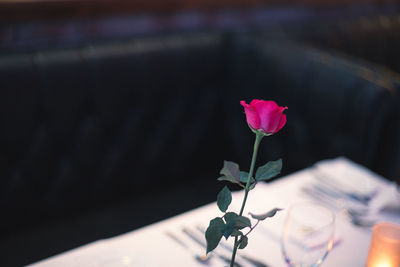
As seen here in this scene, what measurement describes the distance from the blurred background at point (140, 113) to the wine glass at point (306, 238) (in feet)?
2.87

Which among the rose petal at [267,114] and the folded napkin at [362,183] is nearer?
the rose petal at [267,114]

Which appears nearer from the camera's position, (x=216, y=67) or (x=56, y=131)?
(x=56, y=131)

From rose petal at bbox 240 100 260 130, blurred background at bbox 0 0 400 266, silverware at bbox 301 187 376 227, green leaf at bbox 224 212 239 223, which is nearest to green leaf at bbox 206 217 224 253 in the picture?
green leaf at bbox 224 212 239 223

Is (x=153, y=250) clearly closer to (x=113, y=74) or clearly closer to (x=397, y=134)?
(x=113, y=74)

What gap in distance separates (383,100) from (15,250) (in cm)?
134

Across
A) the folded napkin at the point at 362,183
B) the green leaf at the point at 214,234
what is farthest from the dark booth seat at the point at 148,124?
the green leaf at the point at 214,234

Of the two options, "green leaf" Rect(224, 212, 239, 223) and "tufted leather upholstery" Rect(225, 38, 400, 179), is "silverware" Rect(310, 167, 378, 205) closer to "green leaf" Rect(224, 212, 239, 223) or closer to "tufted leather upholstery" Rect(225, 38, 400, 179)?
"tufted leather upholstery" Rect(225, 38, 400, 179)

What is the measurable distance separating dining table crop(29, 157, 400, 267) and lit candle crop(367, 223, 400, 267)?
117mm

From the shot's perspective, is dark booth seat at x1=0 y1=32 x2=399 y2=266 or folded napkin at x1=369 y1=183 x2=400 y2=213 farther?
dark booth seat at x1=0 y1=32 x2=399 y2=266

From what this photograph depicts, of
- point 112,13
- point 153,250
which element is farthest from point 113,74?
point 153,250

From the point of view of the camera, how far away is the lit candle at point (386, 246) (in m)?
0.95

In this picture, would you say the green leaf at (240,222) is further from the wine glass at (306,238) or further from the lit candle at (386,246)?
the lit candle at (386,246)

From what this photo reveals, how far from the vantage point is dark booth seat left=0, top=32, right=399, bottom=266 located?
165cm

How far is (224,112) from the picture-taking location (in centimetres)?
219
